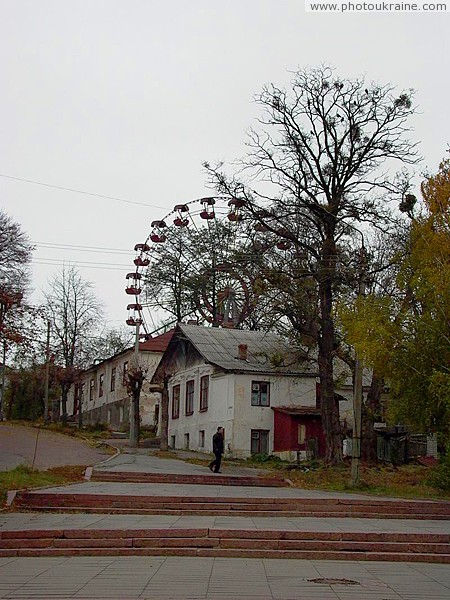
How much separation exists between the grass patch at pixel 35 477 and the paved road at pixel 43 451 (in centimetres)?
133

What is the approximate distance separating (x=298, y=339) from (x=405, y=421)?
356 inches

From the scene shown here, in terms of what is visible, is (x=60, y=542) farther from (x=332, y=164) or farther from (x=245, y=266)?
(x=332, y=164)

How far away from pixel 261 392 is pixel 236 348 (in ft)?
13.1

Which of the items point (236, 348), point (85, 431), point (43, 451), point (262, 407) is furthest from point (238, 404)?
point (85, 431)

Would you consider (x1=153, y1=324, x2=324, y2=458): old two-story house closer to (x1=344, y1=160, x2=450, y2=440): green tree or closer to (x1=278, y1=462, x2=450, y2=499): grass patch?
(x1=278, y1=462, x2=450, y2=499): grass patch

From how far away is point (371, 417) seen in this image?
33.6 m

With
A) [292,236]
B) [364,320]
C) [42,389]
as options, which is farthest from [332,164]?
[42,389]

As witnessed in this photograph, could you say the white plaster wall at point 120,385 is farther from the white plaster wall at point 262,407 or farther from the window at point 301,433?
the window at point 301,433

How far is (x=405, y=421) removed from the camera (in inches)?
1019

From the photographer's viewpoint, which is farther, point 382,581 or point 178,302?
point 178,302

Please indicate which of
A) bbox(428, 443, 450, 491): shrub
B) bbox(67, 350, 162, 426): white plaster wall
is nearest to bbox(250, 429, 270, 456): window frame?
bbox(67, 350, 162, 426): white plaster wall

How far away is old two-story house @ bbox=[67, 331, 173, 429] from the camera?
2266 inches

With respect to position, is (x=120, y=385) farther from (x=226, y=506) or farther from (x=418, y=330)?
(x=226, y=506)

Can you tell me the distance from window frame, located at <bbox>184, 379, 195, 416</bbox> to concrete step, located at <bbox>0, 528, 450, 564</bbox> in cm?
3209
